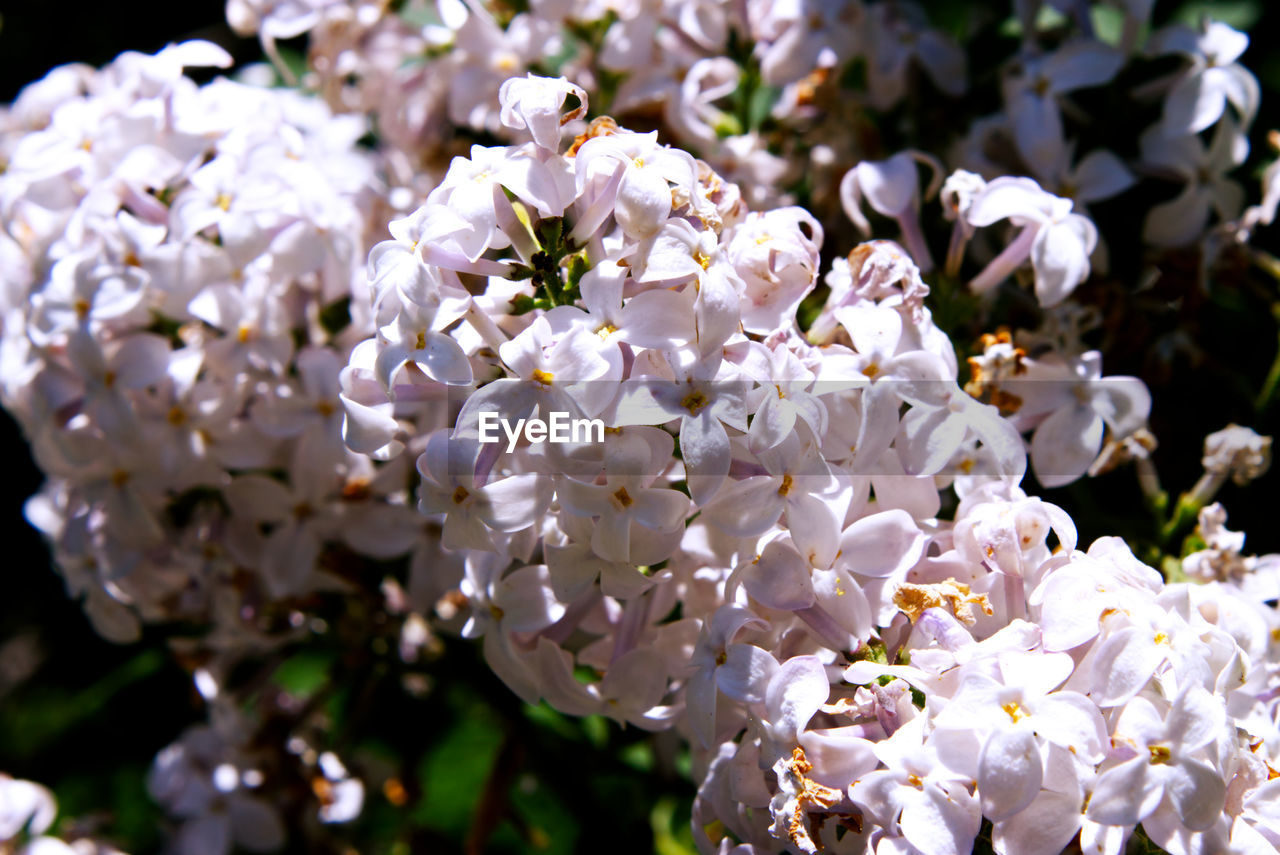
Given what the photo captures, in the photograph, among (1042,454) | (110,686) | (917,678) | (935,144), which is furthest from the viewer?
(110,686)

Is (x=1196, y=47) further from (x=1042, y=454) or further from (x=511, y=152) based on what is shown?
(x=511, y=152)

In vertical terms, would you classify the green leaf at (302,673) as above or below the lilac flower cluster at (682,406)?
below

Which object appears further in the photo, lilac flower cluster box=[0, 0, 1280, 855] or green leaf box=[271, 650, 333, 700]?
green leaf box=[271, 650, 333, 700]

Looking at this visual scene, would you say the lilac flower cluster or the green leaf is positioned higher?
the lilac flower cluster

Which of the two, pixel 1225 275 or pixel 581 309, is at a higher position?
pixel 581 309

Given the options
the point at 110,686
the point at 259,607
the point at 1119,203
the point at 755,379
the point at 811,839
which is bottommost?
the point at 110,686

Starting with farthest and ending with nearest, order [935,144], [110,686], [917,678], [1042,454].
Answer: [110,686] → [935,144] → [1042,454] → [917,678]

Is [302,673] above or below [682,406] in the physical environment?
below

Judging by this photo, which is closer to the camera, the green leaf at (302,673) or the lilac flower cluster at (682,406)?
the lilac flower cluster at (682,406)

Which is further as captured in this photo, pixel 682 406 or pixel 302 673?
pixel 302 673

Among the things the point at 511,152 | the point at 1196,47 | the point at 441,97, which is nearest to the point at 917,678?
the point at 511,152

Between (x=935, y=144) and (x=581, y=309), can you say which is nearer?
(x=581, y=309)
